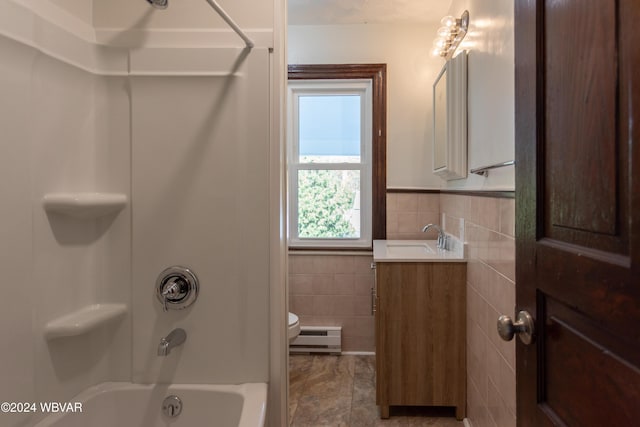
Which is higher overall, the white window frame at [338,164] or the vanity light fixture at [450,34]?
the vanity light fixture at [450,34]

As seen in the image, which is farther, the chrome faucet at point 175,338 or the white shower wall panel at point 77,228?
the chrome faucet at point 175,338

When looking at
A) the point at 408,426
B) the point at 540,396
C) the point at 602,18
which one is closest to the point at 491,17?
the point at 602,18

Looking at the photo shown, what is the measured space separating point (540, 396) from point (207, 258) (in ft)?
3.48

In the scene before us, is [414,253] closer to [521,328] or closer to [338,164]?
[338,164]

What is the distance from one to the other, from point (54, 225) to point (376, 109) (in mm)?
2265

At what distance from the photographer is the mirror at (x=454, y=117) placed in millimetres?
1991

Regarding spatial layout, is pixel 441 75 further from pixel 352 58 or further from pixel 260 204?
pixel 260 204

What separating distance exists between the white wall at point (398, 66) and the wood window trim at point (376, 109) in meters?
0.05

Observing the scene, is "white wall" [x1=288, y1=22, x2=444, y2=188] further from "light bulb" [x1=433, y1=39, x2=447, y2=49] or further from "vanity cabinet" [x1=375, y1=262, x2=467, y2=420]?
"vanity cabinet" [x1=375, y1=262, x2=467, y2=420]

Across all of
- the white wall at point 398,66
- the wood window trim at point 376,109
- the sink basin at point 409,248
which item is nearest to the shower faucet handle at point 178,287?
the sink basin at point 409,248

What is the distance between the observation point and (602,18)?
57 centimetres

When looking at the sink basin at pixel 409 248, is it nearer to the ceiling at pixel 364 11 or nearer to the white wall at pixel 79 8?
the ceiling at pixel 364 11

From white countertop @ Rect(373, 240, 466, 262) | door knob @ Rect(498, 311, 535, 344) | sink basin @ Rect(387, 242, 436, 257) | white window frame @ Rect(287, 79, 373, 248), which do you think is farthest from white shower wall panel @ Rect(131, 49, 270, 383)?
white window frame @ Rect(287, 79, 373, 248)

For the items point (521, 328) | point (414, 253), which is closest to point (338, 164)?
point (414, 253)
